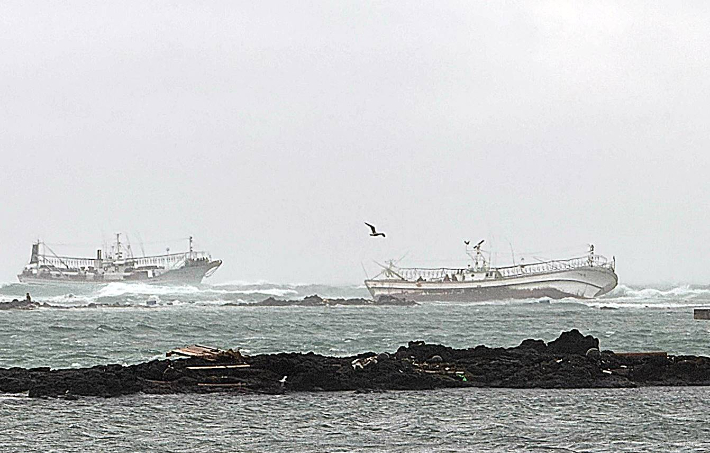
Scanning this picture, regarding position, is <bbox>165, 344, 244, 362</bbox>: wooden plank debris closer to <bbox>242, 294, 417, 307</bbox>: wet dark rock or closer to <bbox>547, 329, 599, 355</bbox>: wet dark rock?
<bbox>547, 329, 599, 355</bbox>: wet dark rock

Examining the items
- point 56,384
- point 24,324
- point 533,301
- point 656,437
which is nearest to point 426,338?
point 24,324

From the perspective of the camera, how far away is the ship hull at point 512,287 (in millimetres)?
104125

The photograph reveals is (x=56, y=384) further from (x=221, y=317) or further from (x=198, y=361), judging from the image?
(x=221, y=317)

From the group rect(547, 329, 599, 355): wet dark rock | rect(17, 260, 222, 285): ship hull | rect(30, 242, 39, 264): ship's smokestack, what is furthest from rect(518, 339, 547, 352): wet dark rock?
rect(30, 242, 39, 264): ship's smokestack

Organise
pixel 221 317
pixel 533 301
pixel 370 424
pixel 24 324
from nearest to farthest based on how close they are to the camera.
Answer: pixel 370 424 → pixel 24 324 → pixel 221 317 → pixel 533 301

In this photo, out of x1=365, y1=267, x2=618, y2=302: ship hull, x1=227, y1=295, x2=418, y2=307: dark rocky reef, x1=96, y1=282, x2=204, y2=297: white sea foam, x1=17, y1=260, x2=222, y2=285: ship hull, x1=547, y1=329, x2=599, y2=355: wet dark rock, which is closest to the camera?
x1=547, y1=329, x2=599, y2=355: wet dark rock

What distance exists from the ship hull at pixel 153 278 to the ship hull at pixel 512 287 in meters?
40.2

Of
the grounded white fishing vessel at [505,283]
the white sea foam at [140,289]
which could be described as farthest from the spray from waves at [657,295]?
the white sea foam at [140,289]

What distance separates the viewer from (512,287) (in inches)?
4122

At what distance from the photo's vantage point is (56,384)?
22.7 m

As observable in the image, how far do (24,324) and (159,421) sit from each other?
40.1m

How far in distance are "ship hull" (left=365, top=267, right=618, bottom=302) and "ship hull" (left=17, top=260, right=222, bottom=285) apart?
40209 millimetres

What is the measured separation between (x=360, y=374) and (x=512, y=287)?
81.7 metres

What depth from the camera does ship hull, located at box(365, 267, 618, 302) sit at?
104125 millimetres
